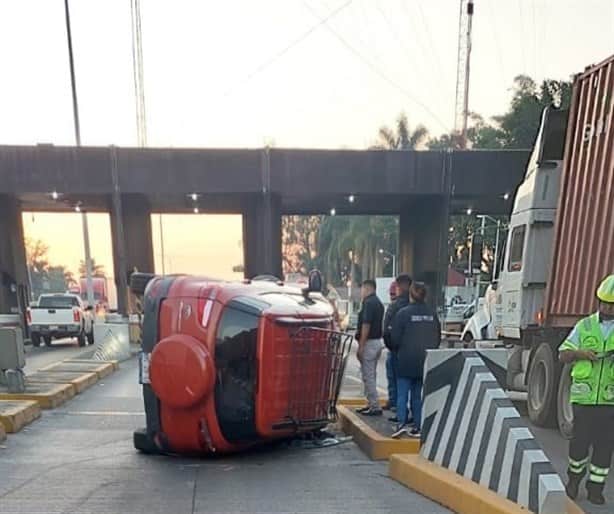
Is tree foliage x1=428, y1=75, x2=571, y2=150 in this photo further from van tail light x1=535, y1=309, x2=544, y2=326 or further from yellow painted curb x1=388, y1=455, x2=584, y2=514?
yellow painted curb x1=388, y1=455, x2=584, y2=514

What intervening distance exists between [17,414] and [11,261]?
60.4ft

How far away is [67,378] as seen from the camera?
10555mm

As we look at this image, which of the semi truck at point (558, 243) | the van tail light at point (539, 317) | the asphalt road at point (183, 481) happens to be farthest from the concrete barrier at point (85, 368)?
the van tail light at point (539, 317)

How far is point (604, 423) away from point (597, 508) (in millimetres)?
607

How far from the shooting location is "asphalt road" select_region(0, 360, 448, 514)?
13.5ft

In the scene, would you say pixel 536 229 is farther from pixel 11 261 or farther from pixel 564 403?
pixel 11 261

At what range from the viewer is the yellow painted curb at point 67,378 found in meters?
10.0

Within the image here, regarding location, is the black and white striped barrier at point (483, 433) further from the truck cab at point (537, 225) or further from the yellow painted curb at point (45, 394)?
the yellow painted curb at point (45, 394)

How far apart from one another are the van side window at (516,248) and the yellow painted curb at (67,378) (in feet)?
24.9

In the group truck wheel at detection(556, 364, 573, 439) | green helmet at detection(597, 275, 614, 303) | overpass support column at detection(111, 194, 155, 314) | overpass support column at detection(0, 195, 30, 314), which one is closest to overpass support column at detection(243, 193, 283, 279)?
overpass support column at detection(111, 194, 155, 314)

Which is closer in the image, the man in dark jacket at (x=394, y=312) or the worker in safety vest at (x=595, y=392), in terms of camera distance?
the worker in safety vest at (x=595, y=392)

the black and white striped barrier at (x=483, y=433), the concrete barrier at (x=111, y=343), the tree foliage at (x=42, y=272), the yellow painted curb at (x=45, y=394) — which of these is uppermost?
the black and white striped barrier at (x=483, y=433)

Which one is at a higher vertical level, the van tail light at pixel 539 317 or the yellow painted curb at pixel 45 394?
the van tail light at pixel 539 317

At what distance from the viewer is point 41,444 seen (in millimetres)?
6418
